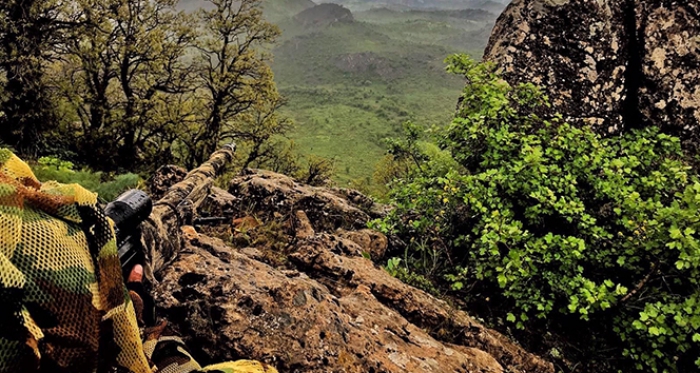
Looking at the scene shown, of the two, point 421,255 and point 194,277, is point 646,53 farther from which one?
point 194,277

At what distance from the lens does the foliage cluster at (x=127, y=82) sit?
13.3 metres

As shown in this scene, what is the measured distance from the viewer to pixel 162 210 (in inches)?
179


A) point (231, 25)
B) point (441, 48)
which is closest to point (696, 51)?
point (231, 25)

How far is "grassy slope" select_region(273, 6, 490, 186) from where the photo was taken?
87875 millimetres

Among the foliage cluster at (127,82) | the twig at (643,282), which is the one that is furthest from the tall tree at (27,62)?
the twig at (643,282)

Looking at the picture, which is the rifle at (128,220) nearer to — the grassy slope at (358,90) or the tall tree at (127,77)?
the tall tree at (127,77)

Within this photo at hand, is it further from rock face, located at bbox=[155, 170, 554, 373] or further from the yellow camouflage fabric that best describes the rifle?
rock face, located at bbox=[155, 170, 554, 373]

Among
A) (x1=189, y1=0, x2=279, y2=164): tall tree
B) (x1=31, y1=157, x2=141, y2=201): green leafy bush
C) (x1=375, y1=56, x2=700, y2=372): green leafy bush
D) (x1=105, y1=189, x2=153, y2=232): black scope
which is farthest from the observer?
(x1=189, y1=0, x2=279, y2=164): tall tree

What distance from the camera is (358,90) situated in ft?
447

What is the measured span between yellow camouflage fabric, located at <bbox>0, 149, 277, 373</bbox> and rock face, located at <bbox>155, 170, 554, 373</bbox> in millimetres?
1657

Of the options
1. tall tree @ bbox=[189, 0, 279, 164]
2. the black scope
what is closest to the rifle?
the black scope

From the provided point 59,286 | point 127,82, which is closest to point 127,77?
point 127,82

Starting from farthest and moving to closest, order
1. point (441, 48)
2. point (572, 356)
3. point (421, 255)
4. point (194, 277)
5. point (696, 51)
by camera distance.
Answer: point (441, 48), point (696, 51), point (421, 255), point (572, 356), point (194, 277)

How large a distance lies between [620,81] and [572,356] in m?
5.42
